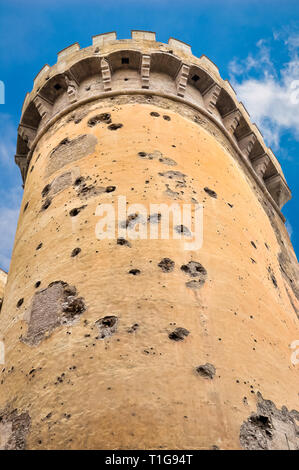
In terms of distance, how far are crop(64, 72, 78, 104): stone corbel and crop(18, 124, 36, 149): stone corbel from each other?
3.88 feet

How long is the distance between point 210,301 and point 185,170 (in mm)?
2304

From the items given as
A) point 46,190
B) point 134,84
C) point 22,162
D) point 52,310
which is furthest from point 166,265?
point 22,162

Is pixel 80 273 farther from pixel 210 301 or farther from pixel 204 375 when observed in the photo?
pixel 204 375

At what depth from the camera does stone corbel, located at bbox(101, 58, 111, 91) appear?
29.1 feet

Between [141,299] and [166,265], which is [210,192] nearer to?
[166,265]

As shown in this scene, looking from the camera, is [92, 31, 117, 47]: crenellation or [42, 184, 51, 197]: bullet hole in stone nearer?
[42, 184, 51, 197]: bullet hole in stone

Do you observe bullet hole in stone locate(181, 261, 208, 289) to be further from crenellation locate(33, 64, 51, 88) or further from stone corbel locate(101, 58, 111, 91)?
crenellation locate(33, 64, 51, 88)

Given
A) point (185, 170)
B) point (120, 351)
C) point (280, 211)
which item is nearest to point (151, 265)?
point (120, 351)

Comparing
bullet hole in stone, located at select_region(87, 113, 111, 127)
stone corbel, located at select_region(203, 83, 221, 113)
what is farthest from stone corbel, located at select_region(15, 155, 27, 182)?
stone corbel, located at select_region(203, 83, 221, 113)

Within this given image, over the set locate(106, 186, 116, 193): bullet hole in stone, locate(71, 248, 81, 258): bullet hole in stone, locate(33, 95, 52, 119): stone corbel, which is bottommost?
locate(71, 248, 81, 258): bullet hole in stone

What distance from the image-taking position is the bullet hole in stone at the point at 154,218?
229 inches

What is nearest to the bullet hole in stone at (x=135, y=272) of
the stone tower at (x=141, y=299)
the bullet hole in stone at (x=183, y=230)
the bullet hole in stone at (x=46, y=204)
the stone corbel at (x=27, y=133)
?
the stone tower at (x=141, y=299)

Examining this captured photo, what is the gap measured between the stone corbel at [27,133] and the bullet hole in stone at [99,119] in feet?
7.61

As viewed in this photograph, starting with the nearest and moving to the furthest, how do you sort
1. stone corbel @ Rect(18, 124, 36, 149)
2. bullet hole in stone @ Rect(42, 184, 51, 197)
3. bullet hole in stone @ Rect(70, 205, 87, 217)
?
bullet hole in stone @ Rect(70, 205, 87, 217), bullet hole in stone @ Rect(42, 184, 51, 197), stone corbel @ Rect(18, 124, 36, 149)
